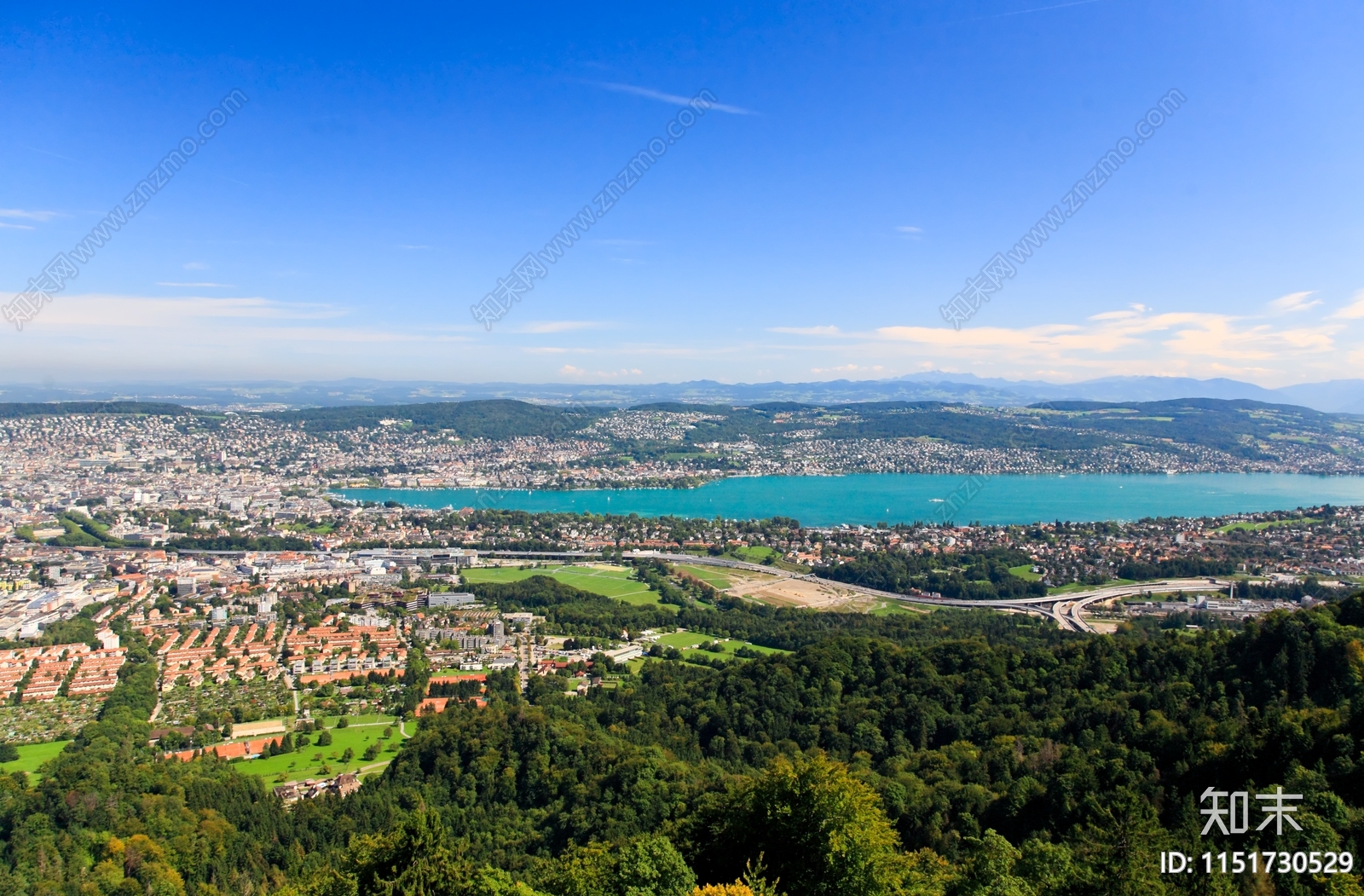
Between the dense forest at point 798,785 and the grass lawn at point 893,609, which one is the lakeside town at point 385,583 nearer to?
the grass lawn at point 893,609

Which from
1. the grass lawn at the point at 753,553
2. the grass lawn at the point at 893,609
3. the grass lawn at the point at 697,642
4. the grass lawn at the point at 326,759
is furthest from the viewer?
the grass lawn at the point at 753,553

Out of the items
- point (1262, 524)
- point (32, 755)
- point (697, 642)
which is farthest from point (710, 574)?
point (1262, 524)

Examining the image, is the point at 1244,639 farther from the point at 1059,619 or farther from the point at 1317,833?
the point at 1059,619

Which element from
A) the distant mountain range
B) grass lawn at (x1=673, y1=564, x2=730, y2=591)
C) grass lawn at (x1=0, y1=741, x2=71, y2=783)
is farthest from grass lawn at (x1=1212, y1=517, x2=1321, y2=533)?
the distant mountain range

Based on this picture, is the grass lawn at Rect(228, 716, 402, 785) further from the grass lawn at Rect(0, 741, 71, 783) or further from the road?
the road

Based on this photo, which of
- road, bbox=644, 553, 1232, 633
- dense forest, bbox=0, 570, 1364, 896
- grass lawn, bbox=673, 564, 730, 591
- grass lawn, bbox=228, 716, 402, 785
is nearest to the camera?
dense forest, bbox=0, 570, 1364, 896

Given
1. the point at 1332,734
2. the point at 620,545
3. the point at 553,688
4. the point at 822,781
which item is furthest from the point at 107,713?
the point at 620,545

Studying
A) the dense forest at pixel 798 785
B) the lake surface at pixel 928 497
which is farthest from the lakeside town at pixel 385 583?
the lake surface at pixel 928 497
